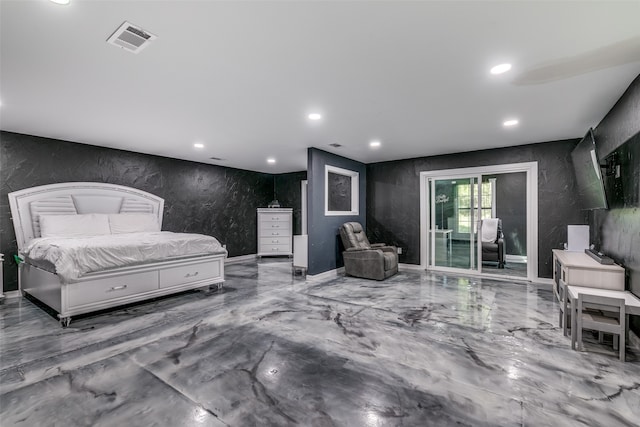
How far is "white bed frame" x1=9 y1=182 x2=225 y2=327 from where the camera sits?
10.7ft

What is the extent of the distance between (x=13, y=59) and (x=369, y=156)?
17.0 feet

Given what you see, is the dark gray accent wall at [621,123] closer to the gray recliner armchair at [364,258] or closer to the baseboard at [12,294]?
the gray recliner armchair at [364,258]

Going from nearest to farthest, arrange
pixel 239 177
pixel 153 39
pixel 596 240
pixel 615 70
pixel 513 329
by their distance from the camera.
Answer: pixel 153 39 → pixel 615 70 → pixel 513 329 → pixel 596 240 → pixel 239 177

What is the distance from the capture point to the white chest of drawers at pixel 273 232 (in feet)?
26.2

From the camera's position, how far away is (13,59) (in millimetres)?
2262

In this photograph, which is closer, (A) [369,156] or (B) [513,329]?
(B) [513,329]

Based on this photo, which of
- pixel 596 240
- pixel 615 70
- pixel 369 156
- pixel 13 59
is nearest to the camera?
pixel 13 59

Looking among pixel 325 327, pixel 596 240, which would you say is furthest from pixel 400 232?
pixel 325 327

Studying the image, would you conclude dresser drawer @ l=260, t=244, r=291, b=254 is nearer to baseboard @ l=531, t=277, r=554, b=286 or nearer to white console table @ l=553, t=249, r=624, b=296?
baseboard @ l=531, t=277, r=554, b=286

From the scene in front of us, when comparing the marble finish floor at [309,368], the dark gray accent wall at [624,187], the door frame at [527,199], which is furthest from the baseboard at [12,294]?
the dark gray accent wall at [624,187]

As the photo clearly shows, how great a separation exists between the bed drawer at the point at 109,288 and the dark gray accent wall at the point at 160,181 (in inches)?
82.6

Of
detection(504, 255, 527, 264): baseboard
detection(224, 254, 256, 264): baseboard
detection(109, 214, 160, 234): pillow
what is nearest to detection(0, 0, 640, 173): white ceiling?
detection(109, 214, 160, 234): pillow

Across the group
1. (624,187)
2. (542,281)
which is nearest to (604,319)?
(624,187)

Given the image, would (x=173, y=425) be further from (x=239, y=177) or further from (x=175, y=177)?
(x=239, y=177)
